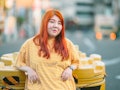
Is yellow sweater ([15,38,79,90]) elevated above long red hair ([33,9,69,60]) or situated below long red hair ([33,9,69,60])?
below

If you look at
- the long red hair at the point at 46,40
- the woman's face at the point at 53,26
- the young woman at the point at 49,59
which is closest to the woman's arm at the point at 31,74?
the young woman at the point at 49,59

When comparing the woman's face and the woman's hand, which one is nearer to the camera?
the woman's hand

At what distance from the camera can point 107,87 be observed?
29.9 feet

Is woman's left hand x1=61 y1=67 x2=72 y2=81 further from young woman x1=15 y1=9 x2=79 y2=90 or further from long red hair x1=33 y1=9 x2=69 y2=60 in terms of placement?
long red hair x1=33 y1=9 x2=69 y2=60

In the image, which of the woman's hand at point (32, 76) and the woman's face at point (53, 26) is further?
the woman's face at point (53, 26)

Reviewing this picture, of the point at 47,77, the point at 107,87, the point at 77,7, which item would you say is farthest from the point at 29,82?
the point at 77,7

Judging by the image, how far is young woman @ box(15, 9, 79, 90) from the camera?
16.6ft

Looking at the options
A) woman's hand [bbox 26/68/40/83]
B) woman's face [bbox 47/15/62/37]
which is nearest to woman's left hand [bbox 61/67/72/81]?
woman's hand [bbox 26/68/40/83]

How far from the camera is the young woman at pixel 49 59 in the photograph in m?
5.06

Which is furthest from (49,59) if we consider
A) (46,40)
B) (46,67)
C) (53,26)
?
(53,26)

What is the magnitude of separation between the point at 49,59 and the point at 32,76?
249mm

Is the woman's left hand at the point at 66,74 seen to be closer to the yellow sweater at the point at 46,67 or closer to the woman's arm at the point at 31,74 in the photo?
the yellow sweater at the point at 46,67

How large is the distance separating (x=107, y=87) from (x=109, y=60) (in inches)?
224

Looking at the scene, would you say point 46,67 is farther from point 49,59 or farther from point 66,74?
point 66,74
